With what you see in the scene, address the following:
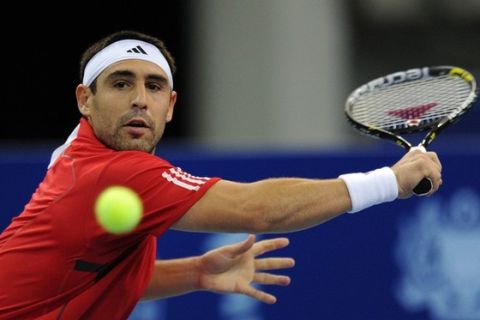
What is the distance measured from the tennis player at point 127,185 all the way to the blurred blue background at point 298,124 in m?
2.81

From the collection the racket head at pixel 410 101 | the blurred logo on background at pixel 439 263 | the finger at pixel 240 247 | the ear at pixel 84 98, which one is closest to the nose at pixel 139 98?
the ear at pixel 84 98

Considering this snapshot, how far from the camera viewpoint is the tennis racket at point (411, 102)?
5.47 metres

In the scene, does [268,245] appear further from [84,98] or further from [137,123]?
[84,98]

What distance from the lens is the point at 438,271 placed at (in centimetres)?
791

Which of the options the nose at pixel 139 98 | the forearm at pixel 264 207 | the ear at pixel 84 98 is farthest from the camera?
the ear at pixel 84 98

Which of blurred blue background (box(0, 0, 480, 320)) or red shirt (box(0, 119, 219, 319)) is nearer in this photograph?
red shirt (box(0, 119, 219, 319))

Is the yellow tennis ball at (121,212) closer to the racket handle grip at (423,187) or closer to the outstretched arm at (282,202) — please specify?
the outstretched arm at (282,202)

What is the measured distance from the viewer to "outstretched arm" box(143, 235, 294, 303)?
5410mm

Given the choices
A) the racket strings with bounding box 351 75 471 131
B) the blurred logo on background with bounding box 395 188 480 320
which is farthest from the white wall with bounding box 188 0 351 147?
the racket strings with bounding box 351 75 471 131

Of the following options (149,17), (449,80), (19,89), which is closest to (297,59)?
(149,17)

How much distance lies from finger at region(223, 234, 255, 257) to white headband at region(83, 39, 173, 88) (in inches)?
30.8

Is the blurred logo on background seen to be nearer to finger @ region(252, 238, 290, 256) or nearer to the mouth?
finger @ region(252, 238, 290, 256)

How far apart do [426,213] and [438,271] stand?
1.29 feet

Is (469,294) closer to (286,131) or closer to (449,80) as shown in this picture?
(449,80)
